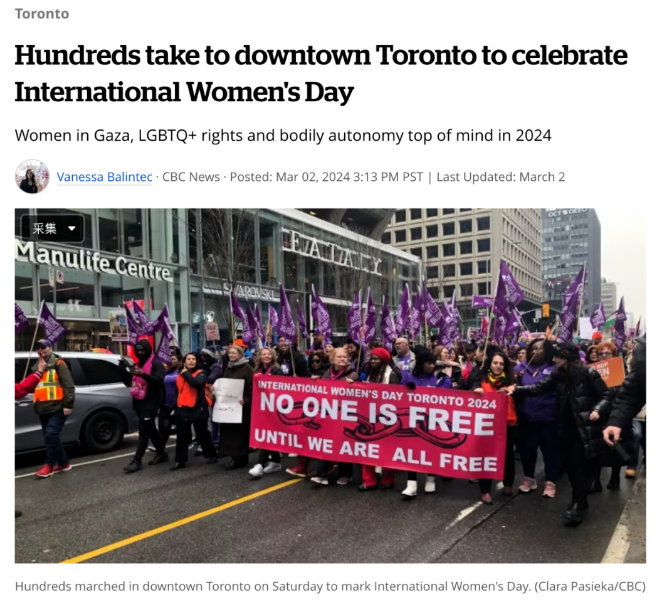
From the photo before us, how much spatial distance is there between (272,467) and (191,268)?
57.1ft

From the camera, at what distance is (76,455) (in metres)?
7.44

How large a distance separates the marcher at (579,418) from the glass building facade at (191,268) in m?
6.05

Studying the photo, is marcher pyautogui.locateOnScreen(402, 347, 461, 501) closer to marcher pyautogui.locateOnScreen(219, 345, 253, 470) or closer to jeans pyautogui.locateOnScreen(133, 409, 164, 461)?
marcher pyautogui.locateOnScreen(219, 345, 253, 470)

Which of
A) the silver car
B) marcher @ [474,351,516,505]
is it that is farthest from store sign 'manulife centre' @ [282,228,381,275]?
marcher @ [474,351,516,505]

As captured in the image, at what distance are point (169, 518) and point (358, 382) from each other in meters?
2.40

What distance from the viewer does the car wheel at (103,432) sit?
24.5 feet

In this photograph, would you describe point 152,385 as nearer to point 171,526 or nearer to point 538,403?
point 171,526

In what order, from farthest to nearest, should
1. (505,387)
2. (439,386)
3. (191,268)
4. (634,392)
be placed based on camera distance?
(191,268)
(439,386)
(505,387)
(634,392)

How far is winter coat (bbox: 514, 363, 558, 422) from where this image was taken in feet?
16.2

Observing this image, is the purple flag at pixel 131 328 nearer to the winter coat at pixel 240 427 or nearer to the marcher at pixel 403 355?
the winter coat at pixel 240 427

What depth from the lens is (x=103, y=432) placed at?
25.4ft
